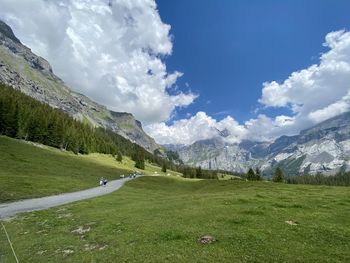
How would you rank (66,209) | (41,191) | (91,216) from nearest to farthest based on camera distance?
1. (91,216)
2. (66,209)
3. (41,191)

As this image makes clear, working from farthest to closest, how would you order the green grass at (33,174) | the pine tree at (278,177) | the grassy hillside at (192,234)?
the pine tree at (278,177) → the green grass at (33,174) → the grassy hillside at (192,234)

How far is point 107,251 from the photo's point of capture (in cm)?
2000

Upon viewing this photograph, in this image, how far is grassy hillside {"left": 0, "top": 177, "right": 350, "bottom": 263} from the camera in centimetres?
1828

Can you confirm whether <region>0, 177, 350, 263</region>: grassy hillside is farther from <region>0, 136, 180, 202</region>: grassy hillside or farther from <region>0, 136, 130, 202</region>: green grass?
<region>0, 136, 130, 202</region>: green grass

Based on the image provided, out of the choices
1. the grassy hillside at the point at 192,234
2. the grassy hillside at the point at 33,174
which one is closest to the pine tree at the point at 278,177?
the grassy hillside at the point at 33,174

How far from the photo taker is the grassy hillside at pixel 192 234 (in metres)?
→ 18.3

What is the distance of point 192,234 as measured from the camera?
2228cm

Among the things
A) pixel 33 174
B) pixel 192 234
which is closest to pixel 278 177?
pixel 33 174

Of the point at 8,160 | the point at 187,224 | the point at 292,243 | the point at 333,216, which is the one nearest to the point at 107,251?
the point at 187,224

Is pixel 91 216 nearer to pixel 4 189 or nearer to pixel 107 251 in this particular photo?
pixel 107 251

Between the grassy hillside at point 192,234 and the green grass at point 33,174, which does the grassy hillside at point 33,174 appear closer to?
the green grass at point 33,174

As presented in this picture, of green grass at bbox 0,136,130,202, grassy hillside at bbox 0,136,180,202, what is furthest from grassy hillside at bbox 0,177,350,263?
green grass at bbox 0,136,130,202

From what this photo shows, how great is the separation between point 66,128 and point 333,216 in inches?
5790

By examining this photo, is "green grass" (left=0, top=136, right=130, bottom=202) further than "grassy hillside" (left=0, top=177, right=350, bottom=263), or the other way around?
"green grass" (left=0, top=136, right=130, bottom=202)
